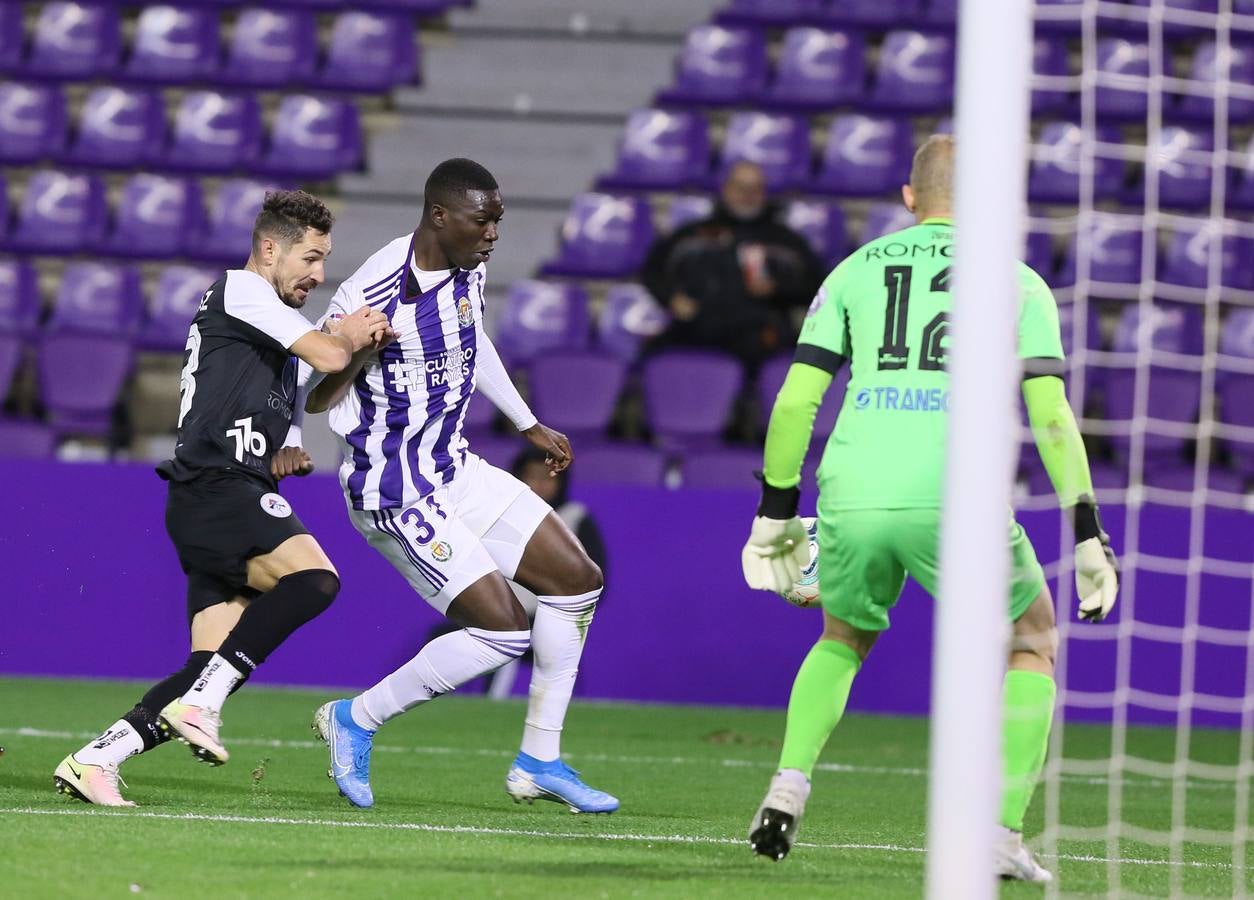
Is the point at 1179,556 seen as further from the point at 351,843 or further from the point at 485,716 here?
the point at 351,843

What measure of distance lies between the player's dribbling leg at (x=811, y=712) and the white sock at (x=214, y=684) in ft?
5.41

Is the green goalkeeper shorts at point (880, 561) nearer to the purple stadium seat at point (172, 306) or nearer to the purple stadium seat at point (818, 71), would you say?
the purple stadium seat at point (172, 306)

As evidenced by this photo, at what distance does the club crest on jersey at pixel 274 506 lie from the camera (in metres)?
5.93

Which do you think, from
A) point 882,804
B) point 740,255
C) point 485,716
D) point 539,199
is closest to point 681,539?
point 485,716

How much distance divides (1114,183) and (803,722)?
9.78 metres

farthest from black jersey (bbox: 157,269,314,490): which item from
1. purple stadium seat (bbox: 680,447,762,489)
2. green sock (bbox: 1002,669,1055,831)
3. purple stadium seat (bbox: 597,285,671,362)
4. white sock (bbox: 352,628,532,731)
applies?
purple stadium seat (bbox: 597,285,671,362)

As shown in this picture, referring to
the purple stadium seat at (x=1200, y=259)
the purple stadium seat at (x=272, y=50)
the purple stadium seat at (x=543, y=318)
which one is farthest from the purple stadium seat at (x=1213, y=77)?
the purple stadium seat at (x=272, y=50)

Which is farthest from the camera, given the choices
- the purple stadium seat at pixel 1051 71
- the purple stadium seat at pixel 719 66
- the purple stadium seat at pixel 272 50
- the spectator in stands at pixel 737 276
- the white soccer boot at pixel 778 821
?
the purple stadium seat at pixel 272 50

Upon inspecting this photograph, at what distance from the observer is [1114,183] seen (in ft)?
45.7

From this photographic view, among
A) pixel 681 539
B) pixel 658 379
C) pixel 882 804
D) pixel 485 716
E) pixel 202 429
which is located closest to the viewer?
pixel 202 429

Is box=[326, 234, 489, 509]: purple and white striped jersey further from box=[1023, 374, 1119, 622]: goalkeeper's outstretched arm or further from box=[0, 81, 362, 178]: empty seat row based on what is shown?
box=[0, 81, 362, 178]: empty seat row

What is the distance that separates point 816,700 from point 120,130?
36.1 feet

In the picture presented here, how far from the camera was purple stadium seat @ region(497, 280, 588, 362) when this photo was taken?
13.0 metres

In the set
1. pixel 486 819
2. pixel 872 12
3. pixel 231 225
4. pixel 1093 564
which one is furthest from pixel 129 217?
pixel 1093 564
